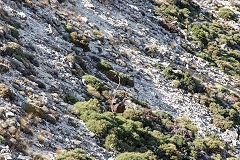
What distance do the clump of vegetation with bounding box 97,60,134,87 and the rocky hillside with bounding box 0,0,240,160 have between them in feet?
0.32

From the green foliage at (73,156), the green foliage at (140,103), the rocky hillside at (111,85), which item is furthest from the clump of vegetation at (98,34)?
the green foliage at (73,156)

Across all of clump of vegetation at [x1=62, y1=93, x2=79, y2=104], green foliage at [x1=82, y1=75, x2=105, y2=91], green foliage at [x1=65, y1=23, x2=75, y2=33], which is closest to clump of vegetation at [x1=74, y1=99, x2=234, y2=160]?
clump of vegetation at [x1=62, y1=93, x2=79, y2=104]

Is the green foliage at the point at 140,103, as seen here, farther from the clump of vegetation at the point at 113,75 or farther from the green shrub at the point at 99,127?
the green shrub at the point at 99,127

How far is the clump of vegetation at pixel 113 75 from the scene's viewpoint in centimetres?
2386

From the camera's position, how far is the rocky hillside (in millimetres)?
13000

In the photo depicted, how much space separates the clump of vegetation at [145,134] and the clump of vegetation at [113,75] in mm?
4187

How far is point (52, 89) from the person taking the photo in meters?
16.3

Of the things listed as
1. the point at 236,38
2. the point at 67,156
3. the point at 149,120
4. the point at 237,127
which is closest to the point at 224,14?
the point at 236,38

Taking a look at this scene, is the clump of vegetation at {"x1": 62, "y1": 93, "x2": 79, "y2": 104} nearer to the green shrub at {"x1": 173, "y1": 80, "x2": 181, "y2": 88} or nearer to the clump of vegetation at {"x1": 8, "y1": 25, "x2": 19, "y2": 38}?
the clump of vegetation at {"x1": 8, "y1": 25, "x2": 19, "y2": 38}

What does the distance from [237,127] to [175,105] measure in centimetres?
675

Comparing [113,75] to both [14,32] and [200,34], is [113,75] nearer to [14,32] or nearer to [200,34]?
[14,32]

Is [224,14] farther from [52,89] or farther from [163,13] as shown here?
[52,89]

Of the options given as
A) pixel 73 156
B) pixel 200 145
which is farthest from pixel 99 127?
pixel 200 145

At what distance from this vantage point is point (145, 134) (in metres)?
18.0
